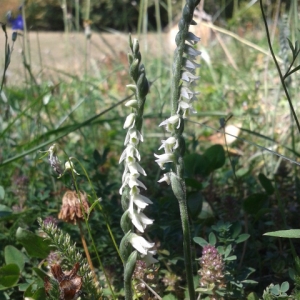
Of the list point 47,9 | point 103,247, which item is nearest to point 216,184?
point 103,247

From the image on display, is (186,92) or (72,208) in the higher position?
(186,92)

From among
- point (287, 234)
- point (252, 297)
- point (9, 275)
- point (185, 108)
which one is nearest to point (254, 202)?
point (252, 297)

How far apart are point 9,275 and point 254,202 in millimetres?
555

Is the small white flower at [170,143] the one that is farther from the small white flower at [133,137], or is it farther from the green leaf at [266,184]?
the green leaf at [266,184]

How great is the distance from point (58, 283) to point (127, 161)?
27cm

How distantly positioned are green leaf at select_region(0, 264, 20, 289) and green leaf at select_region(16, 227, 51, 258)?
0.05 metres

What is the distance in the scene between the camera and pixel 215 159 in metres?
1.46

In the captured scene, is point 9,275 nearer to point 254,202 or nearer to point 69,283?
point 69,283

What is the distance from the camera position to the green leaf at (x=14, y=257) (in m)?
1.18

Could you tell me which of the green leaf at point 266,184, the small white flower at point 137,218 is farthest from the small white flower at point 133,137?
the green leaf at point 266,184

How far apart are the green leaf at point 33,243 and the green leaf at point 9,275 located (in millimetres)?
52

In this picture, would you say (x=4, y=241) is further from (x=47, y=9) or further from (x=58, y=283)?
(x=47, y=9)

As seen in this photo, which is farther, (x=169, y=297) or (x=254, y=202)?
(x=254, y=202)

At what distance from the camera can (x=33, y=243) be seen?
45.6 inches
